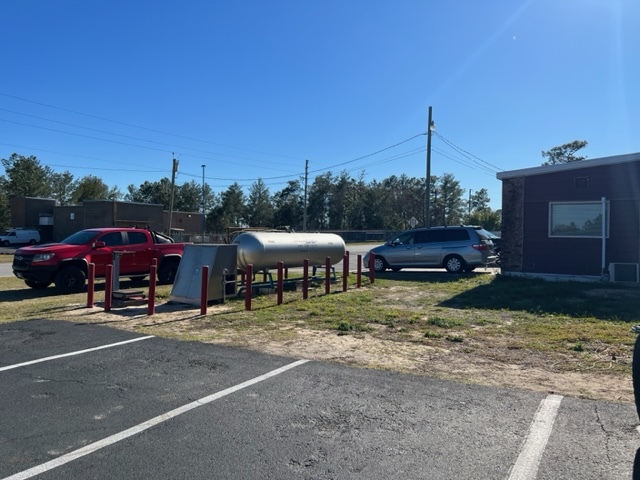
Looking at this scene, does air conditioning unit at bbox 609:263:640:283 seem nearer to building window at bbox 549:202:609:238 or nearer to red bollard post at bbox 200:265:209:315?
building window at bbox 549:202:609:238

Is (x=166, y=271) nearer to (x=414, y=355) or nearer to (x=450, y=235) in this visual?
(x=450, y=235)

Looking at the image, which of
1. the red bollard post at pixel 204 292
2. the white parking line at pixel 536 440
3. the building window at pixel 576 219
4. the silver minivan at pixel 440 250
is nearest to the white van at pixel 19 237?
the silver minivan at pixel 440 250

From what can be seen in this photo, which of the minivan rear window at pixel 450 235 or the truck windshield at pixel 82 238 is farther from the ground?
the minivan rear window at pixel 450 235

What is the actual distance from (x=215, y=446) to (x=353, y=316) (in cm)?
647

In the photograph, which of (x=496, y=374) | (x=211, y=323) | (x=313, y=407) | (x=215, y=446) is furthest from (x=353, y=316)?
(x=215, y=446)

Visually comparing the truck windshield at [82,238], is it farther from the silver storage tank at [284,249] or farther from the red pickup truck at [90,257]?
the silver storage tank at [284,249]

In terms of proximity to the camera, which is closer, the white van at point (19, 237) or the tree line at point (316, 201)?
the white van at point (19, 237)

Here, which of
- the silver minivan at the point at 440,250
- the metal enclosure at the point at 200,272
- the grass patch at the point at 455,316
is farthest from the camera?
the silver minivan at the point at 440,250

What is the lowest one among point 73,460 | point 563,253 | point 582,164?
point 73,460

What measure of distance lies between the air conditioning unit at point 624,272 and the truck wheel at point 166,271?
13.1 meters

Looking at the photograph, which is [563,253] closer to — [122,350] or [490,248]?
[490,248]

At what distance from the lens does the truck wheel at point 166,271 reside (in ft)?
52.7

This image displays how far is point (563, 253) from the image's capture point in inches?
635

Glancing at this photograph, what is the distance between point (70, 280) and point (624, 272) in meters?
15.3
